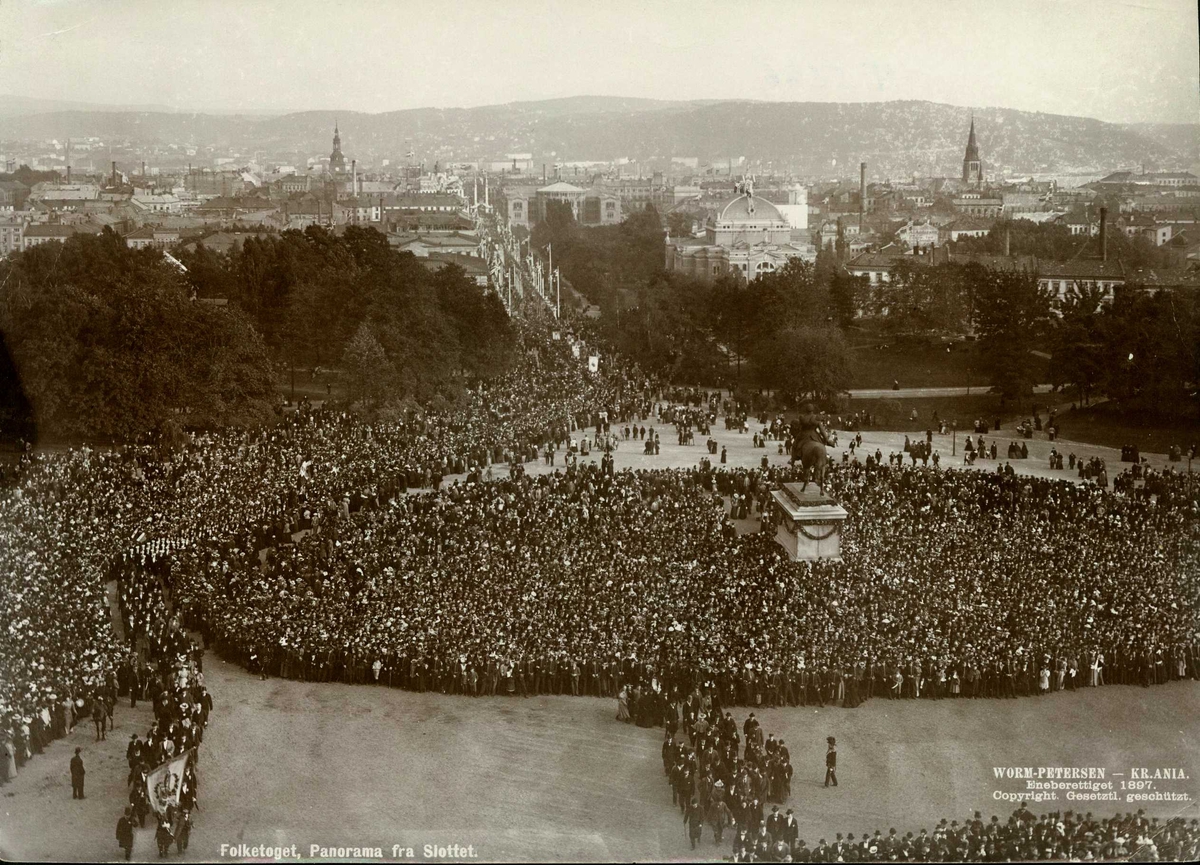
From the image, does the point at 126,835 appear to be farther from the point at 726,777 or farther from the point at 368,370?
the point at 368,370

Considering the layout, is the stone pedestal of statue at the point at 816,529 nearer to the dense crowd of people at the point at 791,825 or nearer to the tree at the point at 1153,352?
the dense crowd of people at the point at 791,825

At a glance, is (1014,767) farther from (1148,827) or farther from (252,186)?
(252,186)

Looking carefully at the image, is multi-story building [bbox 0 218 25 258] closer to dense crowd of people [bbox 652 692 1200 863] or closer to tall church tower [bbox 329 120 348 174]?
tall church tower [bbox 329 120 348 174]

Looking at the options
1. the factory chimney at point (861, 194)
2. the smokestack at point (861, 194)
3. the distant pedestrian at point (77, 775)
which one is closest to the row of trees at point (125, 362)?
the distant pedestrian at point (77, 775)

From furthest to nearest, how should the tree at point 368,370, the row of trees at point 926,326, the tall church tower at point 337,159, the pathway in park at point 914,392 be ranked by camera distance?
the tall church tower at point 337,159 → the pathway in park at point 914,392 → the row of trees at point 926,326 → the tree at point 368,370

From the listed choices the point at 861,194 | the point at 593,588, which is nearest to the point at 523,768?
the point at 593,588

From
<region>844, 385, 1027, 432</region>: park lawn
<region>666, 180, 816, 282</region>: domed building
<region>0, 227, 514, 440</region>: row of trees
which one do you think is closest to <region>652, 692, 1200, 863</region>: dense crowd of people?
<region>0, 227, 514, 440</region>: row of trees
